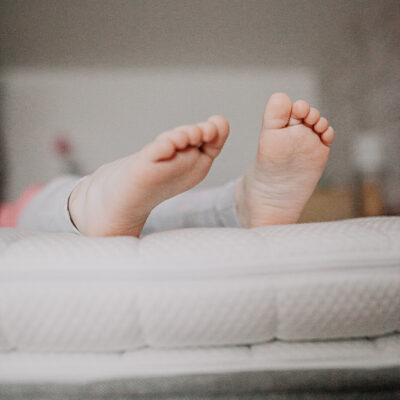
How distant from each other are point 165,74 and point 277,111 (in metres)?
2.48

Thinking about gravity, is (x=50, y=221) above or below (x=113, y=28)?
below

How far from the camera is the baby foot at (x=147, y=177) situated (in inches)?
18.0

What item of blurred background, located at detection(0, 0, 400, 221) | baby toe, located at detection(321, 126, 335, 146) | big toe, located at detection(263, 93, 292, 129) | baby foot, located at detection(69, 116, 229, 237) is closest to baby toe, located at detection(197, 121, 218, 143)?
baby foot, located at detection(69, 116, 229, 237)

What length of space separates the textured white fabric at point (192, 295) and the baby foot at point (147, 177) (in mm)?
103

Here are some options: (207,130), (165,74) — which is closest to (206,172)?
(207,130)

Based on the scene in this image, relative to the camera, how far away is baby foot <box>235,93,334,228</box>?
21.7 inches

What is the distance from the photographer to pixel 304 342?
0.41 metres

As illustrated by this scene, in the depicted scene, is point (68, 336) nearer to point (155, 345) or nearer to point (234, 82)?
point (155, 345)

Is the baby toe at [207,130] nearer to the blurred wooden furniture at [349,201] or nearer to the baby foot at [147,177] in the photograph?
the baby foot at [147,177]

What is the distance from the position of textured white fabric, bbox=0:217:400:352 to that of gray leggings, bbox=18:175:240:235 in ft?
0.92

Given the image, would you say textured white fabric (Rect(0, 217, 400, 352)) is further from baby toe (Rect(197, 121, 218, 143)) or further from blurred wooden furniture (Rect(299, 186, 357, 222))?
blurred wooden furniture (Rect(299, 186, 357, 222))

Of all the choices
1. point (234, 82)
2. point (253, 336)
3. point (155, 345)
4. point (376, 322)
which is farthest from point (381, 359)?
point (234, 82)

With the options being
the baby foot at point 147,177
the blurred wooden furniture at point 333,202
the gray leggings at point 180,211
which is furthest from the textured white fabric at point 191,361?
the blurred wooden furniture at point 333,202

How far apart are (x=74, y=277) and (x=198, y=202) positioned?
406 mm
